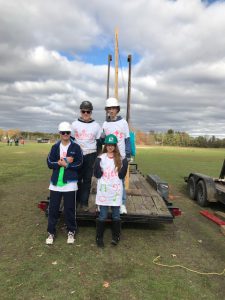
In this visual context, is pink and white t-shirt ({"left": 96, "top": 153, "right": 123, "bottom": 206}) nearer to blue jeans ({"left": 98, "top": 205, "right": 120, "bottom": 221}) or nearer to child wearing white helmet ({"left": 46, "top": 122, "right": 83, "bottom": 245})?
blue jeans ({"left": 98, "top": 205, "right": 120, "bottom": 221})

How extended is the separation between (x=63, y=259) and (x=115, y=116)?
2700 millimetres

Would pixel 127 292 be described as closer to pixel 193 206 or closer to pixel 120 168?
pixel 120 168

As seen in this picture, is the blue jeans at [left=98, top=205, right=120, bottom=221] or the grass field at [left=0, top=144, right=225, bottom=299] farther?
the blue jeans at [left=98, top=205, right=120, bottom=221]

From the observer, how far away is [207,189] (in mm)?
8945

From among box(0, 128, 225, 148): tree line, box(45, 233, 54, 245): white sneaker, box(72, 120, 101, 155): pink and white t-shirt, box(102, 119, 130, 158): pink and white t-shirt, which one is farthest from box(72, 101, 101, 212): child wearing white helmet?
box(0, 128, 225, 148): tree line

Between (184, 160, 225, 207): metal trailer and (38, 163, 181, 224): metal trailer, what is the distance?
160 centimetres

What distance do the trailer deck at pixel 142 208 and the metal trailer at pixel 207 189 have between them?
1776mm

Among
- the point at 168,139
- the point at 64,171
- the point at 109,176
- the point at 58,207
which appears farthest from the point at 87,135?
the point at 168,139

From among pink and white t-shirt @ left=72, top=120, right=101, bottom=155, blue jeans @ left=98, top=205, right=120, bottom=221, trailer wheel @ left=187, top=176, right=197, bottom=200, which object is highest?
pink and white t-shirt @ left=72, top=120, right=101, bottom=155

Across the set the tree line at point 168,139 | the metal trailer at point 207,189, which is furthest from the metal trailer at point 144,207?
the tree line at point 168,139

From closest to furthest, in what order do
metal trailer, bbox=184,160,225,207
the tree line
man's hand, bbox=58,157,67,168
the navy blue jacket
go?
man's hand, bbox=58,157,67,168 < the navy blue jacket < metal trailer, bbox=184,160,225,207 < the tree line

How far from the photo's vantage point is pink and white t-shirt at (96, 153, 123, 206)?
5371 mm

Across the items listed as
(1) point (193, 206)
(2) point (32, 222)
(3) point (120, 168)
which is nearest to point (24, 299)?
(3) point (120, 168)

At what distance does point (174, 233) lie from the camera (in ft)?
21.4
